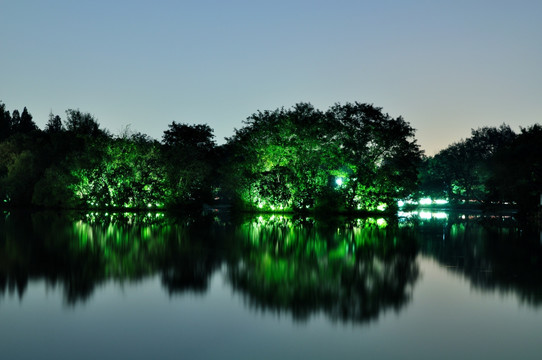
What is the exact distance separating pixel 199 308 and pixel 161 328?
4.98ft

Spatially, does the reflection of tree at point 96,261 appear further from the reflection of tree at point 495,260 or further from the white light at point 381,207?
the white light at point 381,207

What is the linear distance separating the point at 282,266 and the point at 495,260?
688 centimetres

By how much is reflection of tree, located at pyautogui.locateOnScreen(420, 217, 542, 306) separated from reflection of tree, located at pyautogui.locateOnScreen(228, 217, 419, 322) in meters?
1.28

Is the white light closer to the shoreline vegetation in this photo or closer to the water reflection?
the shoreline vegetation

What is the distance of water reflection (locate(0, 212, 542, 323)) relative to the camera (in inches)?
422

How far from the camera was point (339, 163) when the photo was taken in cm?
5200

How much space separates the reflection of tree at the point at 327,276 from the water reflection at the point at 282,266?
0.08 ft

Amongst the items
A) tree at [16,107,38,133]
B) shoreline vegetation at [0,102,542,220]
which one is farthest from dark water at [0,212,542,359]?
tree at [16,107,38,133]

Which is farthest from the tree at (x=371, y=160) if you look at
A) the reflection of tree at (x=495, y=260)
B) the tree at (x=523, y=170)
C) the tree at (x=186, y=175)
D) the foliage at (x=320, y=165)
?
the reflection of tree at (x=495, y=260)

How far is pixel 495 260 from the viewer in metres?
17.5

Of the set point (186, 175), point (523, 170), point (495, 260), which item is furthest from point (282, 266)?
point (186, 175)

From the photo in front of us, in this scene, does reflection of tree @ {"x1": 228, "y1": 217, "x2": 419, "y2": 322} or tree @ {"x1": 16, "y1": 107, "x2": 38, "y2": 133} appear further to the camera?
tree @ {"x1": 16, "y1": 107, "x2": 38, "y2": 133}

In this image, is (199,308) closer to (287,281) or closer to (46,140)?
(287,281)

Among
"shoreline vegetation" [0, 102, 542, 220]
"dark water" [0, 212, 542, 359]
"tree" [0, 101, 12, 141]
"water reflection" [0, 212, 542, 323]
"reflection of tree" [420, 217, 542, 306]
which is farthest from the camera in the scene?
"tree" [0, 101, 12, 141]
